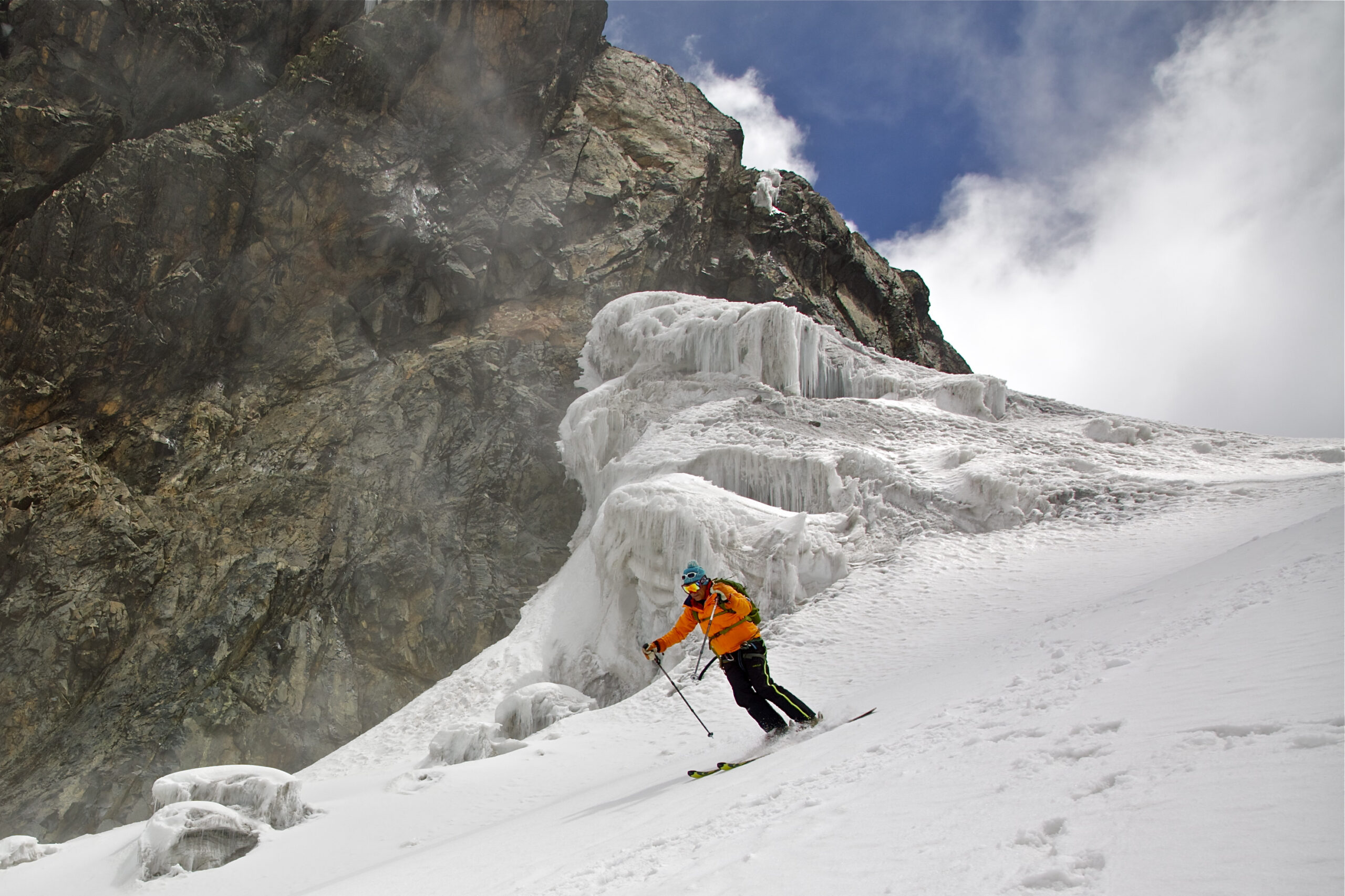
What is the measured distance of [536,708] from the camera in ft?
36.4

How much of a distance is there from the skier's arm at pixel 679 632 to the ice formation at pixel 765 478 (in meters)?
3.95

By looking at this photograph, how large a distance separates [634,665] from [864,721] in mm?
7720

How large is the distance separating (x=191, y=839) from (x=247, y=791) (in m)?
0.99

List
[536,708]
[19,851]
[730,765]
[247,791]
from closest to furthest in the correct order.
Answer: [730,765] → [247,791] → [19,851] → [536,708]

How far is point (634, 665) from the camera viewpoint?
40.7ft

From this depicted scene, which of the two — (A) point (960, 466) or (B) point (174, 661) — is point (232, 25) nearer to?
(B) point (174, 661)

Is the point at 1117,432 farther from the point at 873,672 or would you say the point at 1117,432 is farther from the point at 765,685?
the point at 765,685

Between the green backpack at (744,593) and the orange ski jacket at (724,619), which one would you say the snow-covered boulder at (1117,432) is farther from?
the orange ski jacket at (724,619)

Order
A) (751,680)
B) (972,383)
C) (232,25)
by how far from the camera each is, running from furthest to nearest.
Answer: (232,25) < (972,383) < (751,680)

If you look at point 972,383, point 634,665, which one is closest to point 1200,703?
point 634,665

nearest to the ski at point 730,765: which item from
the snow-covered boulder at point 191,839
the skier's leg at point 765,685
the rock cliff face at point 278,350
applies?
the skier's leg at point 765,685

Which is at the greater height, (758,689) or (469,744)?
(758,689)

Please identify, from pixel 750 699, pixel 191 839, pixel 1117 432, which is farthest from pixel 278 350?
pixel 1117 432

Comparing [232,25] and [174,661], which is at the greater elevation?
[232,25]
